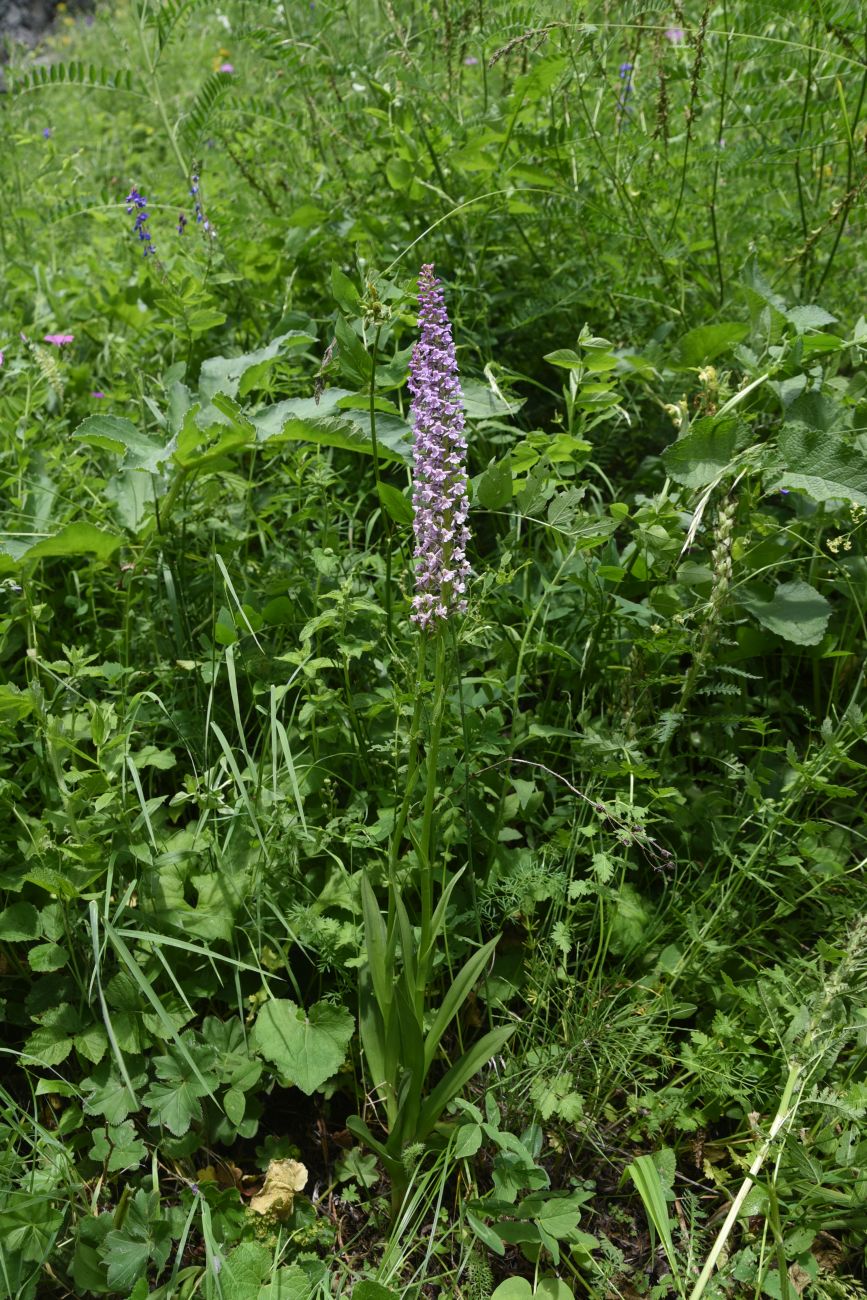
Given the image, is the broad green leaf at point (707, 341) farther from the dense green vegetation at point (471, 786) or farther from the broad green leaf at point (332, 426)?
the broad green leaf at point (332, 426)

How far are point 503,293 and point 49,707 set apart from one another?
1471 millimetres

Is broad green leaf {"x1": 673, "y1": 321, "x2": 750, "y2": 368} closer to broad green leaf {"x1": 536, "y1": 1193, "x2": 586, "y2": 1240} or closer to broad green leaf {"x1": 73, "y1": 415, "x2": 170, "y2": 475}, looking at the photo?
broad green leaf {"x1": 73, "y1": 415, "x2": 170, "y2": 475}

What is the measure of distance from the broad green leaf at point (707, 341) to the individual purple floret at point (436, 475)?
0.76 meters

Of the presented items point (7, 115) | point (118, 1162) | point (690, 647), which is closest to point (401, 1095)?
point (118, 1162)

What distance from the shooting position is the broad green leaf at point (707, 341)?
1.84 metres

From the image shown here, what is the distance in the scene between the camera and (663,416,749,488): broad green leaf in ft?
5.50

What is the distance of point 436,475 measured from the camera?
1.24 m

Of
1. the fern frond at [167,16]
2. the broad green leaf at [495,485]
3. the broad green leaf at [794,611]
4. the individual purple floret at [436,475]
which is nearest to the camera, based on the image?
the individual purple floret at [436,475]

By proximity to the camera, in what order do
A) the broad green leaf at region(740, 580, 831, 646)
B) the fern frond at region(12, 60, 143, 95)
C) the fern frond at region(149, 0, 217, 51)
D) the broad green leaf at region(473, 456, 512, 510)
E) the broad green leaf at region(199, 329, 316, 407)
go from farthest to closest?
the fern frond at region(12, 60, 143, 95) < the fern frond at region(149, 0, 217, 51) < the broad green leaf at region(199, 329, 316, 407) < the broad green leaf at region(740, 580, 831, 646) < the broad green leaf at region(473, 456, 512, 510)

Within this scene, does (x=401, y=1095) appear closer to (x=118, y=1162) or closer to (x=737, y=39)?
(x=118, y=1162)

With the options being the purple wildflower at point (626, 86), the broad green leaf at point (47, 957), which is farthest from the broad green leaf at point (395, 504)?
the purple wildflower at point (626, 86)

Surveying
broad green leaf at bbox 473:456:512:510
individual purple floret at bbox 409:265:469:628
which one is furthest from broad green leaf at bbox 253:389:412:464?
individual purple floret at bbox 409:265:469:628

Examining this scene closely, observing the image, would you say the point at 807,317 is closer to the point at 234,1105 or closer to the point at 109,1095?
the point at 234,1105

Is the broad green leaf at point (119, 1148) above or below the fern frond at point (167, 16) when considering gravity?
below
